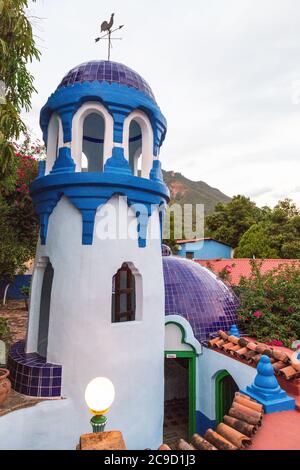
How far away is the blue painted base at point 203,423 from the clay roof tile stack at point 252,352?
221cm

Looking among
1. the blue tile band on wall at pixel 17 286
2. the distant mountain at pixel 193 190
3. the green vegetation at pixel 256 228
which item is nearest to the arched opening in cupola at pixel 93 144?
the blue tile band on wall at pixel 17 286

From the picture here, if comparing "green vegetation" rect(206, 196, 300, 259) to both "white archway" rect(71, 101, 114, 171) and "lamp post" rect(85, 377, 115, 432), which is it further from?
"lamp post" rect(85, 377, 115, 432)

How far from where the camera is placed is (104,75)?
8031mm

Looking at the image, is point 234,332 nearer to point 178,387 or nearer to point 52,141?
point 178,387

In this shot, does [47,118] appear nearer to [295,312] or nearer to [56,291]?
[56,291]

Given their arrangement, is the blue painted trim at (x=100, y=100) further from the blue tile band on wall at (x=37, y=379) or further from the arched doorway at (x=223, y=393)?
the arched doorway at (x=223, y=393)

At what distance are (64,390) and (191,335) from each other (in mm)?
4221

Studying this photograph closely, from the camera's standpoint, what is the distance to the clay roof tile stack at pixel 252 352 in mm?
6545

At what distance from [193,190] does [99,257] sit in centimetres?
12441

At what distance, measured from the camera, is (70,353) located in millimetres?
7211

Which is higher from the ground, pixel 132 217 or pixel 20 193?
pixel 20 193

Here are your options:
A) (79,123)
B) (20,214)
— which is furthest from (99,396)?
(20,214)

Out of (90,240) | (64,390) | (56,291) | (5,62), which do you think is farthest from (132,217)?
(5,62)

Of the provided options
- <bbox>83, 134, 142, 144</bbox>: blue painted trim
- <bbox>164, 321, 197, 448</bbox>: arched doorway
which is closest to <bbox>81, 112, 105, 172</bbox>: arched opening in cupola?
<bbox>83, 134, 142, 144</bbox>: blue painted trim
